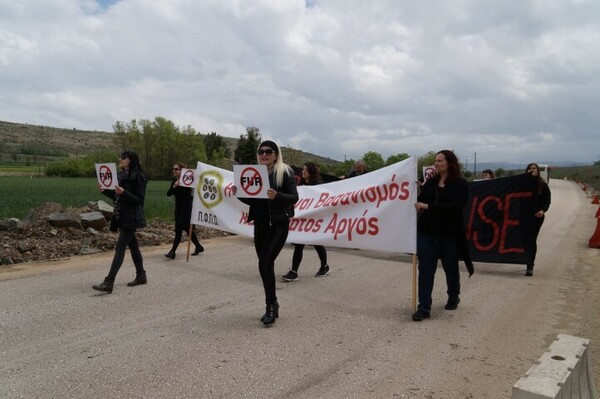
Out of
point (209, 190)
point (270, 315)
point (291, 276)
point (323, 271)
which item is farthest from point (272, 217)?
point (209, 190)

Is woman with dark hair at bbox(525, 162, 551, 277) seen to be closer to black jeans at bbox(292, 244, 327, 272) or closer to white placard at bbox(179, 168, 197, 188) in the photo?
black jeans at bbox(292, 244, 327, 272)

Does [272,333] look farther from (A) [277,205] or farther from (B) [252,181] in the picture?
(B) [252,181]

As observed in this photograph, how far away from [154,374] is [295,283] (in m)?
3.73

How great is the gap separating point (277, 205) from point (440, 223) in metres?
2.11

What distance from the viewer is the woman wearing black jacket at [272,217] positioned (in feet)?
17.5

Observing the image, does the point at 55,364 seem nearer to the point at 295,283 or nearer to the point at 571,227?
the point at 295,283

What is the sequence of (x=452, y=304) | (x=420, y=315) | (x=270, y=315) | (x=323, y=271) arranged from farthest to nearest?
(x=323, y=271) < (x=452, y=304) < (x=420, y=315) < (x=270, y=315)

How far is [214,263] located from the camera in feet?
29.8

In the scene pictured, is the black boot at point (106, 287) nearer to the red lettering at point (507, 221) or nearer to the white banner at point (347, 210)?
the white banner at point (347, 210)

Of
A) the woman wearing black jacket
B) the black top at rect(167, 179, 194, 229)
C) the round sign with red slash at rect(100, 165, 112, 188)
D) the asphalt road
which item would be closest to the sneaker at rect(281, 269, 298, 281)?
the asphalt road

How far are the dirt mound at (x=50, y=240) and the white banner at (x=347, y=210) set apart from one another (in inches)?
109

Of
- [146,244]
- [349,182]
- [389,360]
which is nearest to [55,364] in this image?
[389,360]

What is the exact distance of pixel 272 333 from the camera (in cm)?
516

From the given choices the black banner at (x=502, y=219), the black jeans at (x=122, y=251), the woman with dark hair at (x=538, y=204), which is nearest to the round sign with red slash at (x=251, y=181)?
the black jeans at (x=122, y=251)
